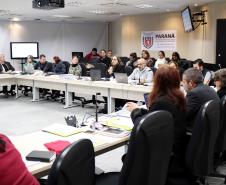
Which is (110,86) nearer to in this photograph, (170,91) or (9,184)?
(170,91)

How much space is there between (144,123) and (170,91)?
3.28 feet

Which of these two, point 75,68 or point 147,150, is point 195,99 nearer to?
point 147,150

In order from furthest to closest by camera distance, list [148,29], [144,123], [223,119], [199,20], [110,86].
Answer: [148,29]
[199,20]
[110,86]
[223,119]
[144,123]

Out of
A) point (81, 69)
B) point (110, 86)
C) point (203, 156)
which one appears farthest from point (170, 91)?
point (81, 69)

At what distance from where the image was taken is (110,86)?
6863 millimetres

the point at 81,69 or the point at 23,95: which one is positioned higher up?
the point at 81,69

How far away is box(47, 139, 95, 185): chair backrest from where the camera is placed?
1.31 metres

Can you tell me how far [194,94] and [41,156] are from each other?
63.4 inches

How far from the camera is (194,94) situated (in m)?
3.15

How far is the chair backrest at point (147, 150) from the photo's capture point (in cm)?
176

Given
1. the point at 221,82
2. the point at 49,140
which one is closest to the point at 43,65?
the point at 221,82

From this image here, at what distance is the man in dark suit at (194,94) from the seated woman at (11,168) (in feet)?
6.43

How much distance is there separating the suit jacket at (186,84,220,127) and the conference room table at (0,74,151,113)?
9.85 ft

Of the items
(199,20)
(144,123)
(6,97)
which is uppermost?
(199,20)
